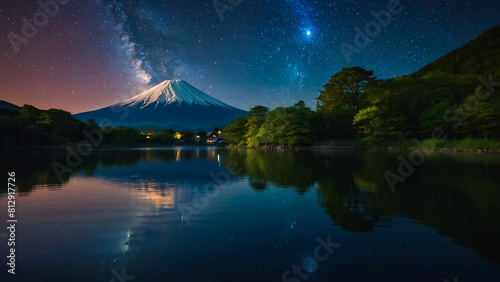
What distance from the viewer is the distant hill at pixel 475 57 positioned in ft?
187

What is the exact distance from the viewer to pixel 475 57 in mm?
62000

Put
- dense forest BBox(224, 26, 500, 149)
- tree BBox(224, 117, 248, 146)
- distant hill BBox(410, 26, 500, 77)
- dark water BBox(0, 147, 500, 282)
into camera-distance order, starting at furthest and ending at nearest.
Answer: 1. tree BBox(224, 117, 248, 146)
2. distant hill BBox(410, 26, 500, 77)
3. dense forest BBox(224, 26, 500, 149)
4. dark water BBox(0, 147, 500, 282)

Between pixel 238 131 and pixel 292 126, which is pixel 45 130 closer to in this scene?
pixel 238 131

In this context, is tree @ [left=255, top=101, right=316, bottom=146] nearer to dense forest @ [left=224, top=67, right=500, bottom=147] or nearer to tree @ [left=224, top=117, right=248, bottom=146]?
dense forest @ [left=224, top=67, right=500, bottom=147]

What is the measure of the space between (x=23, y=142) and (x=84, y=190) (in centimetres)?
4932

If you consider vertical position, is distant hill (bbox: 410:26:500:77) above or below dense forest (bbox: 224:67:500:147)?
above

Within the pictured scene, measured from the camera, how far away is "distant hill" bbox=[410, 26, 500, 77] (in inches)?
2245

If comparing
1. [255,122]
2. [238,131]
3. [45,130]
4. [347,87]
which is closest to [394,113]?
[347,87]

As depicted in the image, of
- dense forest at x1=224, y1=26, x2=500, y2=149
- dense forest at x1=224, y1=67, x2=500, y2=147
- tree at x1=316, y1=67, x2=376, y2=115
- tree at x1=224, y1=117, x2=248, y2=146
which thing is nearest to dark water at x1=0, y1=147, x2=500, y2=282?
dense forest at x1=224, y1=26, x2=500, y2=149

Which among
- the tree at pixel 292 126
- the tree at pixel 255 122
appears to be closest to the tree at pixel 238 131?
the tree at pixel 255 122

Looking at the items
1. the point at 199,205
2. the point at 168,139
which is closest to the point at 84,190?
the point at 199,205

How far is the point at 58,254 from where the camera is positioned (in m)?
3.78

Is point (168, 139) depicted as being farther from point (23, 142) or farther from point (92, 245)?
point (92, 245)

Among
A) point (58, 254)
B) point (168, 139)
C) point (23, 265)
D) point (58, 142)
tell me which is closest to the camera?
point (23, 265)
